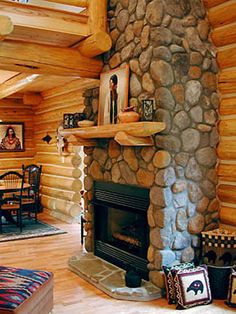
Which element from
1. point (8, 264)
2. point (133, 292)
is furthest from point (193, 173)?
point (8, 264)

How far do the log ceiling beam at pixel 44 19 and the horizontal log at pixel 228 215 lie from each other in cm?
241

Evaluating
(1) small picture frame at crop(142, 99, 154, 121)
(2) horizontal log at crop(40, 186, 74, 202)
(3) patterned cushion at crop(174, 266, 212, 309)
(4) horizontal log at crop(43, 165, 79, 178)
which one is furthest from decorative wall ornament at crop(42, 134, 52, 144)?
(3) patterned cushion at crop(174, 266, 212, 309)

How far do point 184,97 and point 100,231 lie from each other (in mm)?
2089

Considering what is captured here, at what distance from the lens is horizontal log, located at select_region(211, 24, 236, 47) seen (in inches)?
157

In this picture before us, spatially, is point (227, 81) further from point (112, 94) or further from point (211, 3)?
point (112, 94)

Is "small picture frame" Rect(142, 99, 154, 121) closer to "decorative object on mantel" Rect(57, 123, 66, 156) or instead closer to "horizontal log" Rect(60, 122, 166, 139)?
"horizontal log" Rect(60, 122, 166, 139)

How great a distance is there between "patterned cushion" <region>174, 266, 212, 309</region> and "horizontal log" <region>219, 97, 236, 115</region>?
1639 millimetres

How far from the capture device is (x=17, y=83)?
21.4 ft

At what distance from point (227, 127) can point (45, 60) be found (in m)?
2.11

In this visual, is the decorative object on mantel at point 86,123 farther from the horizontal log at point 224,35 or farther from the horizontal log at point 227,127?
the horizontal log at point 224,35


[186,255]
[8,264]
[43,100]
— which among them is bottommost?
[8,264]

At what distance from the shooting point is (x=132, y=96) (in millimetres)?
4246

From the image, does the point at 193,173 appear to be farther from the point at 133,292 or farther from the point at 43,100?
the point at 43,100

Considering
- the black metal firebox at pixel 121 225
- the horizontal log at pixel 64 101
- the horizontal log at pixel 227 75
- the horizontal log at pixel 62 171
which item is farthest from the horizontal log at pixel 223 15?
the horizontal log at pixel 62 171
